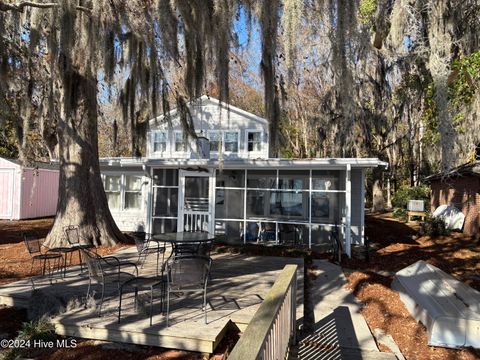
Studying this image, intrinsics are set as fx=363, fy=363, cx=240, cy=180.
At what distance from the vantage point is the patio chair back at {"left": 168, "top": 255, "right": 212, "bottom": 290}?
14.7 ft

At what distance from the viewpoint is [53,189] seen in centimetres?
1953

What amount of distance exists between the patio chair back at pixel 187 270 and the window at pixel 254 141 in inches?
377

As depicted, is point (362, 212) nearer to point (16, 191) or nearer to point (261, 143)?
point (261, 143)

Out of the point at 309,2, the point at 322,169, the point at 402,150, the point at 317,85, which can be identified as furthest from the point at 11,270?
the point at 402,150

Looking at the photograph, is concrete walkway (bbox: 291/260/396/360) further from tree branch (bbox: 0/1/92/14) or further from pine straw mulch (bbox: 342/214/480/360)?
tree branch (bbox: 0/1/92/14)

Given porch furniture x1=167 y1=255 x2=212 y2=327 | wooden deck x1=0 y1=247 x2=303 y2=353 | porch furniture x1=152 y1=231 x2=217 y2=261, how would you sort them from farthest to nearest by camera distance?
1. porch furniture x1=152 y1=231 x2=217 y2=261
2. porch furniture x1=167 y1=255 x2=212 y2=327
3. wooden deck x1=0 y1=247 x2=303 y2=353

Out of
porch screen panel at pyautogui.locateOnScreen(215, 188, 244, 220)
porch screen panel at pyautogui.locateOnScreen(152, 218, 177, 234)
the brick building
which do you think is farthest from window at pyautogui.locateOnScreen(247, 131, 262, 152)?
the brick building

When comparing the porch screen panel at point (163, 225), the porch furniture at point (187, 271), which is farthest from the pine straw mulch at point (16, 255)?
the porch furniture at point (187, 271)

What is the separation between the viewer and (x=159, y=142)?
1452 centimetres

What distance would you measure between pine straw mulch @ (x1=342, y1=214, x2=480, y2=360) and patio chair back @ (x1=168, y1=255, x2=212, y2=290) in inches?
99.3

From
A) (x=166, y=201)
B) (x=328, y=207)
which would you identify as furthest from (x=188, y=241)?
(x=166, y=201)

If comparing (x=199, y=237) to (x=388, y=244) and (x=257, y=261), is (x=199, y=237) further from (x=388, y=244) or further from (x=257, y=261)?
(x=388, y=244)

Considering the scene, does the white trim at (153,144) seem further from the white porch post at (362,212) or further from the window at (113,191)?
the white porch post at (362,212)

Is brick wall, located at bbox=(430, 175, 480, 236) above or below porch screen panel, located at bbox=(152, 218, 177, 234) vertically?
above
